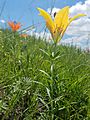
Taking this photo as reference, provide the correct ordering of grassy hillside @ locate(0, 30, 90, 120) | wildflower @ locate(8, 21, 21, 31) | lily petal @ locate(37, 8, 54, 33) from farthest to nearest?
1. wildflower @ locate(8, 21, 21, 31)
2. lily petal @ locate(37, 8, 54, 33)
3. grassy hillside @ locate(0, 30, 90, 120)

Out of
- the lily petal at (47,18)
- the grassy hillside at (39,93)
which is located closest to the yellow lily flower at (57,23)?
the lily petal at (47,18)

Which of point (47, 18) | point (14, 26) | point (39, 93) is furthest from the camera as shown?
point (14, 26)

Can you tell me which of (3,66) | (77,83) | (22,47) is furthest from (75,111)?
(22,47)

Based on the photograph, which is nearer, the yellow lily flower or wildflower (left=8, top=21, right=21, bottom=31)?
the yellow lily flower

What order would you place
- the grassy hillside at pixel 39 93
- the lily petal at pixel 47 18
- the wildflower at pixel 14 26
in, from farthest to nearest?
the wildflower at pixel 14 26
the lily petal at pixel 47 18
the grassy hillside at pixel 39 93

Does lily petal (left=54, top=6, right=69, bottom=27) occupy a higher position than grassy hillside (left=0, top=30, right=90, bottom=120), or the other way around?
lily petal (left=54, top=6, right=69, bottom=27)

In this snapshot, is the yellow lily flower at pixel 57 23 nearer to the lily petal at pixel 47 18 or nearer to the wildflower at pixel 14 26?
the lily petal at pixel 47 18

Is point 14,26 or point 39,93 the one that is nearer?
point 39,93

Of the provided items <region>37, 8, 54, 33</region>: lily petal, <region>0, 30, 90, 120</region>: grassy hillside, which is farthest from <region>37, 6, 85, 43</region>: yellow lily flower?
<region>0, 30, 90, 120</region>: grassy hillside

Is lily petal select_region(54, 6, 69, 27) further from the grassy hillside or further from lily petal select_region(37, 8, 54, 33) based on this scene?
the grassy hillside

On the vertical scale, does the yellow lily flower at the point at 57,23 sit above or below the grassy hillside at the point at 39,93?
above

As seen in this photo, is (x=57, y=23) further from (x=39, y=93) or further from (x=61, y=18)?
(x=39, y=93)

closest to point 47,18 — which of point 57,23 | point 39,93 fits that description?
point 57,23

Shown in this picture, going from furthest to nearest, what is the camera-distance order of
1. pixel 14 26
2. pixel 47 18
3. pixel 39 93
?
pixel 14 26 → pixel 47 18 → pixel 39 93
